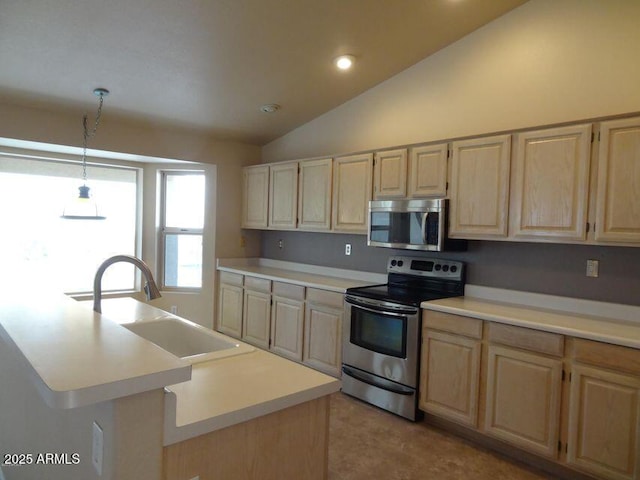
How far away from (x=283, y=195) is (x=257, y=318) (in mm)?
1374

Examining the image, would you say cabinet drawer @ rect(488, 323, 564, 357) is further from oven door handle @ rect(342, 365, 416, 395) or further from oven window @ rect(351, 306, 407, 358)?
oven door handle @ rect(342, 365, 416, 395)

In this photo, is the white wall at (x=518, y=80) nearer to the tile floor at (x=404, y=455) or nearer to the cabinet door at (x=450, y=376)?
the cabinet door at (x=450, y=376)

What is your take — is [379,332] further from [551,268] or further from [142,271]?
[142,271]

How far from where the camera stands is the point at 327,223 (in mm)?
4102

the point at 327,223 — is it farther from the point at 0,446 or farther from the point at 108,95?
the point at 0,446

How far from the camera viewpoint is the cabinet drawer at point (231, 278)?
4.75 meters

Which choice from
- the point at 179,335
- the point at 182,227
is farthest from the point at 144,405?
the point at 182,227

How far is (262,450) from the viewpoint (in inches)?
48.0

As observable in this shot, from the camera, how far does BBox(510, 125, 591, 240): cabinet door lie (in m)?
2.49

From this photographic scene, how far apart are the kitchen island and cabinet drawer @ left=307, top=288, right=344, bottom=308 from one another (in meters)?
2.03

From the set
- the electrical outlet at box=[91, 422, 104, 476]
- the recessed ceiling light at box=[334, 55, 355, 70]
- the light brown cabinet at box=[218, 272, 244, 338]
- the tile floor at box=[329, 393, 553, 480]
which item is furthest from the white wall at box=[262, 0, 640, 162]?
the electrical outlet at box=[91, 422, 104, 476]

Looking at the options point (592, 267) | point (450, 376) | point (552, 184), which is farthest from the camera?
point (450, 376)

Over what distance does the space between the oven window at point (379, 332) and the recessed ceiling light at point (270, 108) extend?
2183 millimetres

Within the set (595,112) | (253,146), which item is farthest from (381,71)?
(253,146)
